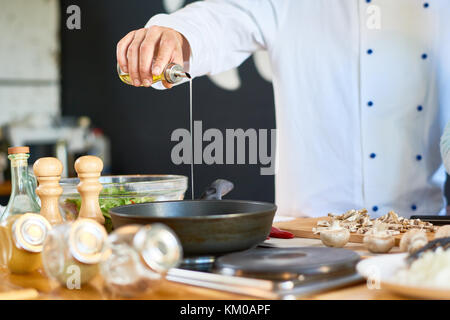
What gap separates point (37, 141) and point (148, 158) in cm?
109

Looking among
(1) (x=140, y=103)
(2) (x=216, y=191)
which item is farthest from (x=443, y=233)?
(1) (x=140, y=103)

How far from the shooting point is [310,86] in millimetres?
2168

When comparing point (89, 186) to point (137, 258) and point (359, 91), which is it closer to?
point (137, 258)

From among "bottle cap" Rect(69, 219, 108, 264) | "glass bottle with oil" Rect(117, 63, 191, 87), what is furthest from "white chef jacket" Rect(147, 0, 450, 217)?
"bottle cap" Rect(69, 219, 108, 264)

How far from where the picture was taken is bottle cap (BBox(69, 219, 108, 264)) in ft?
2.65

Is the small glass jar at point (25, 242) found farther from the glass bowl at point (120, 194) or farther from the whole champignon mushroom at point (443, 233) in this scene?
the whole champignon mushroom at point (443, 233)

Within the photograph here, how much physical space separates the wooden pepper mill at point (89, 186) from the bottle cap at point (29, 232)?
0.12 m

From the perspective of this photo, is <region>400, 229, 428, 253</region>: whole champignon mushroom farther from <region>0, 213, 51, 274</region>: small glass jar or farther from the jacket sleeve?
the jacket sleeve

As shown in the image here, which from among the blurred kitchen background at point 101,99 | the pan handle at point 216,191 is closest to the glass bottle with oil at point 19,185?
the pan handle at point 216,191

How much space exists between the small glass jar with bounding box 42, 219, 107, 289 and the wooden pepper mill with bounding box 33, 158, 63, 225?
25cm

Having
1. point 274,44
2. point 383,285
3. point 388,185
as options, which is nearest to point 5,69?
point 274,44

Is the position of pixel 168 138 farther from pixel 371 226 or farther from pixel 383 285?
pixel 383 285

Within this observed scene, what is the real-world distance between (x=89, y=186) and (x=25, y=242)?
17cm

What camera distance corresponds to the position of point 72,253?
803 millimetres
